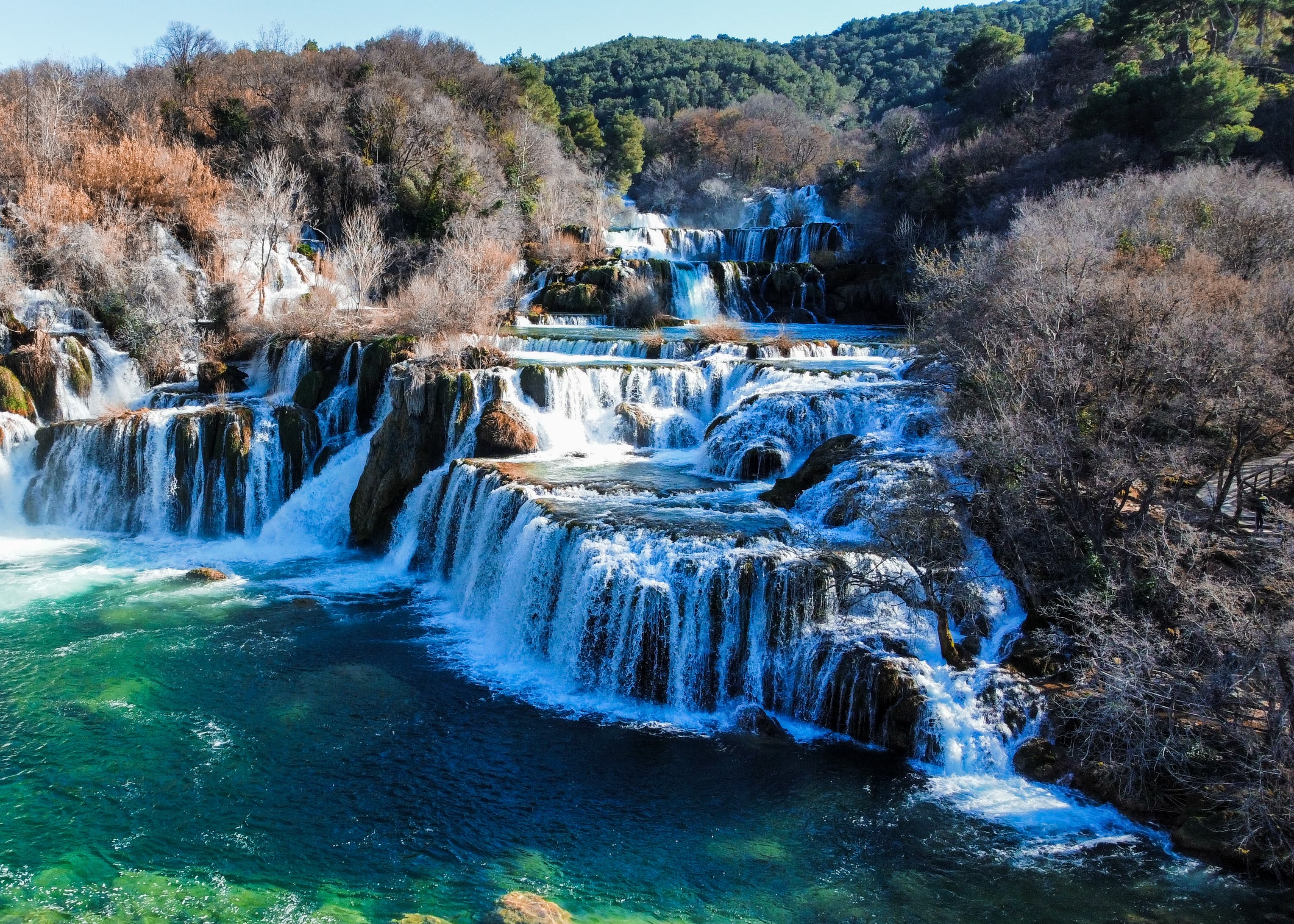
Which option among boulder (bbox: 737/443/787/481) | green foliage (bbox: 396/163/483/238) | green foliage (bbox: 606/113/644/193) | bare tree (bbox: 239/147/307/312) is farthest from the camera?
green foliage (bbox: 606/113/644/193)

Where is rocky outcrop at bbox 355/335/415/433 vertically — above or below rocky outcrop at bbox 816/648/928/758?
above

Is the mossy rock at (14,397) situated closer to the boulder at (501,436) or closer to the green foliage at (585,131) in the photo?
the boulder at (501,436)

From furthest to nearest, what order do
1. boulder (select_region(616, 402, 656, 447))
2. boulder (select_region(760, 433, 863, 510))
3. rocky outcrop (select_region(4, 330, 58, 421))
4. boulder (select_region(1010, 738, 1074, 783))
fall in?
1. rocky outcrop (select_region(4, 330, 58, 421))
2. boulder (select_region(616, 402, 656, 447))
3. boulder (select_region(760, 433, 863, 510))
4. boulder (select_region(1010, 738, 1074, 783))

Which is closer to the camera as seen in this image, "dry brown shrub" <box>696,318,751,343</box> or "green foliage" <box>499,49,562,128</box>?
"dry brown shrub" <box>696,318,751,343</box>

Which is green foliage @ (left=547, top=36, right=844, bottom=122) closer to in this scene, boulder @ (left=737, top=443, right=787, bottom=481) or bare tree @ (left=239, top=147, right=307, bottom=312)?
bare tree @ (left=239, top=147, right=307, bottom=312)

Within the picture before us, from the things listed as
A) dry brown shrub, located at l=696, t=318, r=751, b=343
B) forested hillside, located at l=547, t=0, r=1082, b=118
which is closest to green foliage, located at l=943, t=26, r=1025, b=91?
forested hillside, located at l=547, t=0, r=1082, b=118

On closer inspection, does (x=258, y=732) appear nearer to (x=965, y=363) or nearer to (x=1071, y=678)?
(x=1071, y=678)
